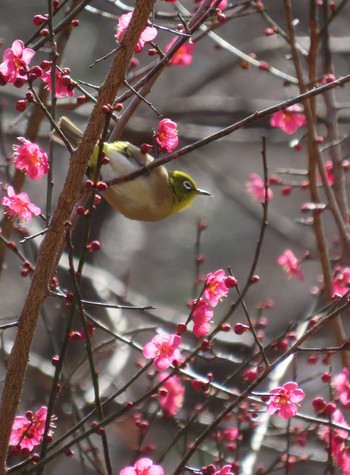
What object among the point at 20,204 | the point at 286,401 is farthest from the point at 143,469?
the point at 20,204

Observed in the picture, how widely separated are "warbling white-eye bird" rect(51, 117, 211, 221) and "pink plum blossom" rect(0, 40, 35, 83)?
4.43 feet

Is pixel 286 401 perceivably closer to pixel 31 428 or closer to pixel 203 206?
pixel 31 428

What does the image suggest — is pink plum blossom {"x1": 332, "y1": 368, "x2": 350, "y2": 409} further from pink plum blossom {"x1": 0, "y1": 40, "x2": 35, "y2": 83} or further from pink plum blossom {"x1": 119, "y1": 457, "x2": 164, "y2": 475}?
pink plum blossom {"x1": 0, "y1": 40, "x2": 35, "y2": 83}

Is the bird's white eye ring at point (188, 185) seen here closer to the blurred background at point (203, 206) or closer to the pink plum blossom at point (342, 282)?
the pink plum blossom at point (342, 282)

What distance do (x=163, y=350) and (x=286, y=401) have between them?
17.9 inches

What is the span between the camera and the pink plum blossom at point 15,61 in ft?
9.53

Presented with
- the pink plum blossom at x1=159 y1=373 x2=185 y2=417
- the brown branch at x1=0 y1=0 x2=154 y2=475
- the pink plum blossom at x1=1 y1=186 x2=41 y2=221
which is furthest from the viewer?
the pink plum blossom at x1=159 y1=373 x2=185 y2=417

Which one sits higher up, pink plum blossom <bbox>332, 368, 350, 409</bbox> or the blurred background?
the blurred background

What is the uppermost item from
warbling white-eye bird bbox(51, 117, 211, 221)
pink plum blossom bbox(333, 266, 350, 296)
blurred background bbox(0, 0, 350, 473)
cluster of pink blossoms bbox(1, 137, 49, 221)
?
blurred background bbox(0, 0, 350, 473)

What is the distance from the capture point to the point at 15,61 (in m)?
2.92

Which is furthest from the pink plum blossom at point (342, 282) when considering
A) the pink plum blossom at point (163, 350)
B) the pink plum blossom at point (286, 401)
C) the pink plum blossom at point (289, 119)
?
the pink plum blossom at point (163, 350)

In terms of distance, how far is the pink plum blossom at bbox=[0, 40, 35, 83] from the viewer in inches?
114

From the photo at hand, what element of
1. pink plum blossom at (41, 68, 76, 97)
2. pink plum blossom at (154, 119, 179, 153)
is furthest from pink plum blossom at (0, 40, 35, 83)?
pink plum blossom at (154, 119, 179, 153)

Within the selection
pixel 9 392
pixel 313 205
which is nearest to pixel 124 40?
pixel 9 392
